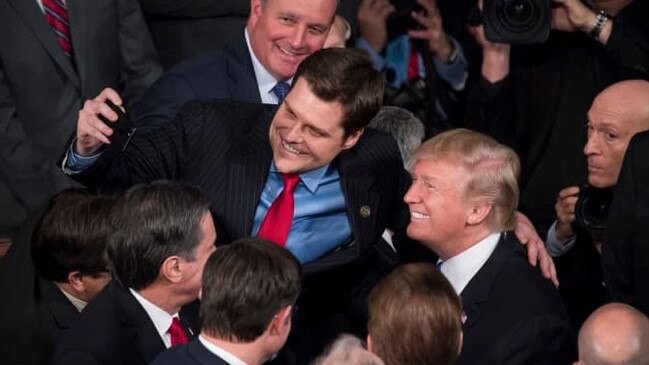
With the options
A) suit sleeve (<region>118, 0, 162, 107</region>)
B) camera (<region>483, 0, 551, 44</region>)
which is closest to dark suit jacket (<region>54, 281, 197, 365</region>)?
suit sleeve (<region>118, 0, 162, 107</region>)

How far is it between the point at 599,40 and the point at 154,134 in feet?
5.77

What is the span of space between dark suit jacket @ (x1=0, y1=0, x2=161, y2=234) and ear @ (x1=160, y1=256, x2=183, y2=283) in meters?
1.31

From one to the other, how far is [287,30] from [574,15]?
1.18 metres

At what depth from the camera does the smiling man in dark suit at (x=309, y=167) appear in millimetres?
3670

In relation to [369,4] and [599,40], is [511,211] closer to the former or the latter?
[599,40]

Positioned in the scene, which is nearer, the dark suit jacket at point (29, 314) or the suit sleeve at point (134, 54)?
the dark suit jacket at point (29, 314)

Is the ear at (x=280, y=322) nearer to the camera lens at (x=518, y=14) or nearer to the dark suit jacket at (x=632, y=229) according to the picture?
the dark suit jacket at (x=632, y=229)

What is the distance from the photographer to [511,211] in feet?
12.6

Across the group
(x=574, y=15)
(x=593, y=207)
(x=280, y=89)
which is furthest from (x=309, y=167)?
(x=574, y=15)

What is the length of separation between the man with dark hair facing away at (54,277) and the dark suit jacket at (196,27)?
1.31 meters

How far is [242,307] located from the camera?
3033mm

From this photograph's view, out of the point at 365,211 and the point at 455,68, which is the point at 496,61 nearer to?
the point at 455,68

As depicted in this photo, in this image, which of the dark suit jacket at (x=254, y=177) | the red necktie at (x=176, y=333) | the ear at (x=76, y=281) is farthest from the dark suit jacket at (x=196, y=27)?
the red necktie at (x=176, y=333)

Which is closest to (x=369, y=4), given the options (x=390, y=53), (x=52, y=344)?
(x=390, y=53)
